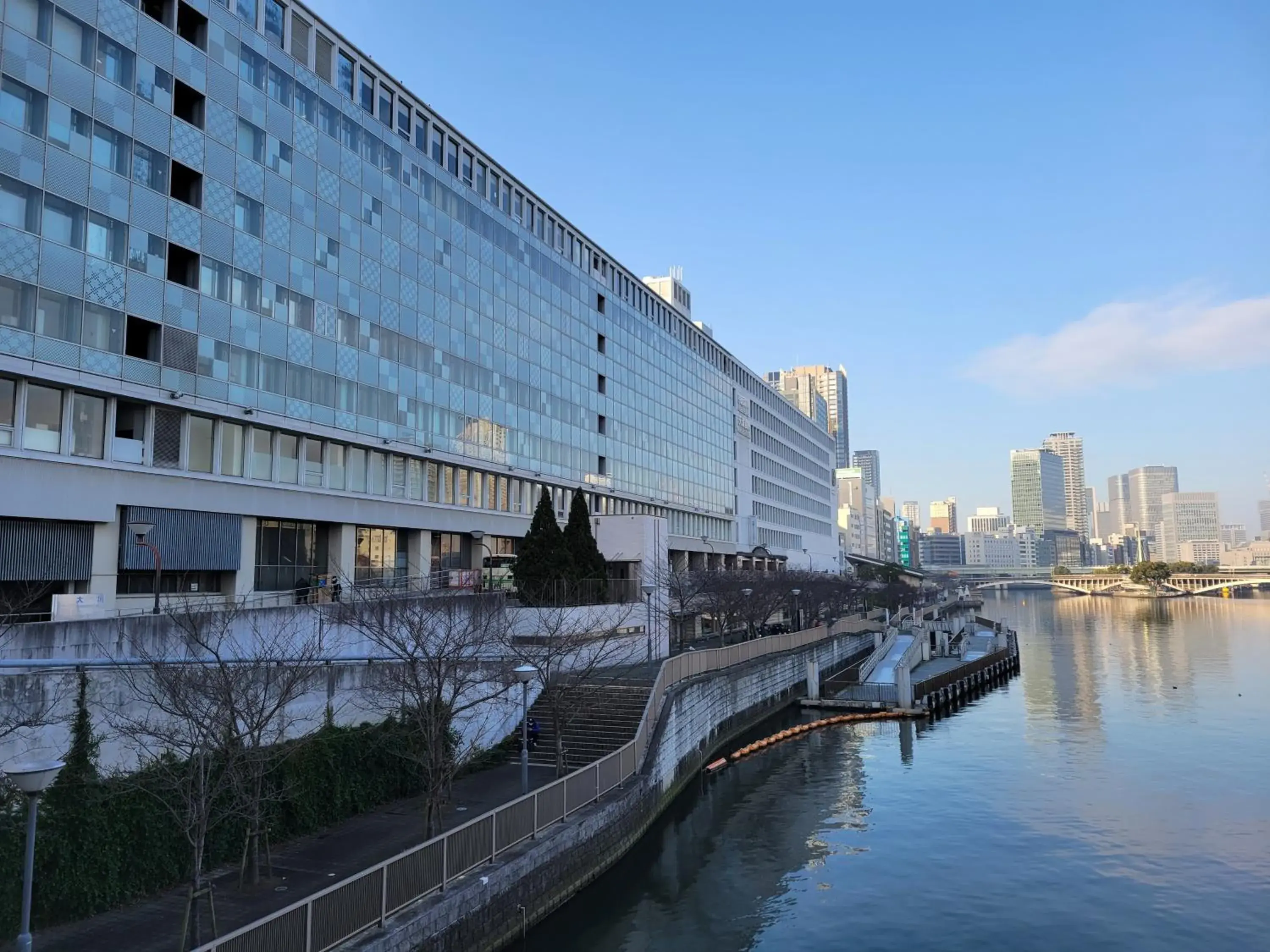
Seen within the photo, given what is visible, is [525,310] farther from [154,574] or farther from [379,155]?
[154,574]

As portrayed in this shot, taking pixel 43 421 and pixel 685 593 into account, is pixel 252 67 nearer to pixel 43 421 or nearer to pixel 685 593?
pixel 43 421

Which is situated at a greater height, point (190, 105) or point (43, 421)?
point (190, 105)

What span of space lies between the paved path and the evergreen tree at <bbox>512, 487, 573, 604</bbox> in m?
13.2

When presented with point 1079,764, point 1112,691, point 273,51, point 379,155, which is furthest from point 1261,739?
point 273,51

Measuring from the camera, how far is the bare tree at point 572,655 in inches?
1050

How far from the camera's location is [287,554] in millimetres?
37094

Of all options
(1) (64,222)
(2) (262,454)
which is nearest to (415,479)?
(2) (262,454)

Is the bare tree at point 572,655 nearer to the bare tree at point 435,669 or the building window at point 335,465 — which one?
the bare tree at point 435,669

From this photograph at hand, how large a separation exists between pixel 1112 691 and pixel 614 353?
4410cm

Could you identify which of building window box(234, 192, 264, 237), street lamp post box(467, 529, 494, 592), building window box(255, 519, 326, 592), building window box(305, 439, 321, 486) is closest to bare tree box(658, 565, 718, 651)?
street lamp post box(467, 529, 494, 592)

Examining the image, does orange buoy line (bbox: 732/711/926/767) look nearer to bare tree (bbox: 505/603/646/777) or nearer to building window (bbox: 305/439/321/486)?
bare tree (bbox: 505/603/646/777)

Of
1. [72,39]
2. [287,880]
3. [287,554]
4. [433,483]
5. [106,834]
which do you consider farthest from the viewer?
[433,483]

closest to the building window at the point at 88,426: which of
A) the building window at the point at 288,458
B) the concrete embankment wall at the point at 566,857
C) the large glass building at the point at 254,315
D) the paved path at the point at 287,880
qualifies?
the large glass building at the point at 254,315

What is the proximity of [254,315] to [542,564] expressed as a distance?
15.8 metres
